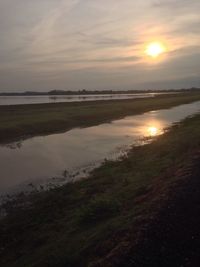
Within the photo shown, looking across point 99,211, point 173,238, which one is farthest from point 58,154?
point 173,238

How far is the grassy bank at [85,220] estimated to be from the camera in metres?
9.73

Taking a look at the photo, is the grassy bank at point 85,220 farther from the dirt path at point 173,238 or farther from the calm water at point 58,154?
the calm water at point 58,154

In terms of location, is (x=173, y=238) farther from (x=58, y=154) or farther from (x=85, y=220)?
(x=58, y=154)

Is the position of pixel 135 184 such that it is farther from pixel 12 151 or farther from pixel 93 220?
pixel 12 151

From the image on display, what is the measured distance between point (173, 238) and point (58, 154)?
63.9 feet

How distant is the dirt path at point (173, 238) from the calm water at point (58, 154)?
974 cm

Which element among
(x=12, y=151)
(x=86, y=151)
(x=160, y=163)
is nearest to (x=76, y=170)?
(x=160, y=163)

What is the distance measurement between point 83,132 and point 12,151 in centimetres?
1247

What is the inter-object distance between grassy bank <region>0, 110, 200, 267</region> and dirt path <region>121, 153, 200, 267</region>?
31 cm

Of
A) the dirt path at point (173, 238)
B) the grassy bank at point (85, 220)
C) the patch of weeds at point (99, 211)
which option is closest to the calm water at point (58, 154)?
the grassy bank at point (85, 220)

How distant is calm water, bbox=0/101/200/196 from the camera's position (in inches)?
826

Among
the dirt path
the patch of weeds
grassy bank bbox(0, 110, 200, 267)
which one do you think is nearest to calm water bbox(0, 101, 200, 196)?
grassy bank bbox(0, 110, 200, 267)

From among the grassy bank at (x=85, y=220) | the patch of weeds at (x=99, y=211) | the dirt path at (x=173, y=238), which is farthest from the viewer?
the patch of weeds at (x=99, y=211)

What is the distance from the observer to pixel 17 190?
60.0 ft
